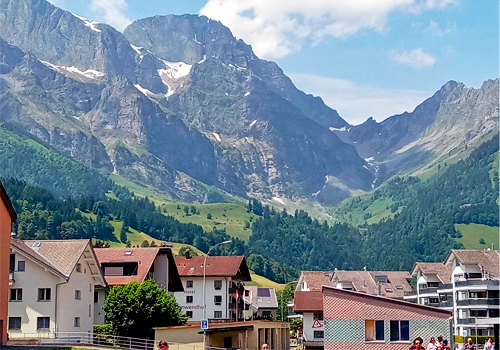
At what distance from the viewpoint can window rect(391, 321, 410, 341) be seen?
56.2 metres

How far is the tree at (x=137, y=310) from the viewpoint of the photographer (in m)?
75.1

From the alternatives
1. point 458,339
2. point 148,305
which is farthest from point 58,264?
point 458,339

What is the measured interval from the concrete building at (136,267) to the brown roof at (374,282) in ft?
215

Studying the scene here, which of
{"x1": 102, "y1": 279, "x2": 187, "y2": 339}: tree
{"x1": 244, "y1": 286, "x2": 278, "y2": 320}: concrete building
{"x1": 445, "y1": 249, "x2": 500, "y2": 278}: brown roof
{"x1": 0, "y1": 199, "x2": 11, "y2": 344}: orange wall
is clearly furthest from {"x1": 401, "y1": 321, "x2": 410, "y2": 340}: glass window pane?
{"x1": 244, "y1": 286, "x2": 278, "y2": 320}: concrete building

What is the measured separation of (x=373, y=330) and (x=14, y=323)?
36.0 metres

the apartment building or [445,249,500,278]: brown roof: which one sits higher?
[445,249,500,278]: brown roof

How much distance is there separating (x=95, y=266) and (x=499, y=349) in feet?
132

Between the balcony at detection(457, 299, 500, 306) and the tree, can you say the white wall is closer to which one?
the balcony at detection(457, 299, 500, 306)

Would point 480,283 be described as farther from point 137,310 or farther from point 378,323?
point 378,323

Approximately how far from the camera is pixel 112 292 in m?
76.9

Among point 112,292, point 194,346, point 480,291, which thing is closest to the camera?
point 194,346

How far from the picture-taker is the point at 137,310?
75.2m

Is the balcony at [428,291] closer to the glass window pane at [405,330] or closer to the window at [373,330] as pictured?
the glass window pane at [405,330]

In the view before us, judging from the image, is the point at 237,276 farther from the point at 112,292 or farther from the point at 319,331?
the point at 112,292
